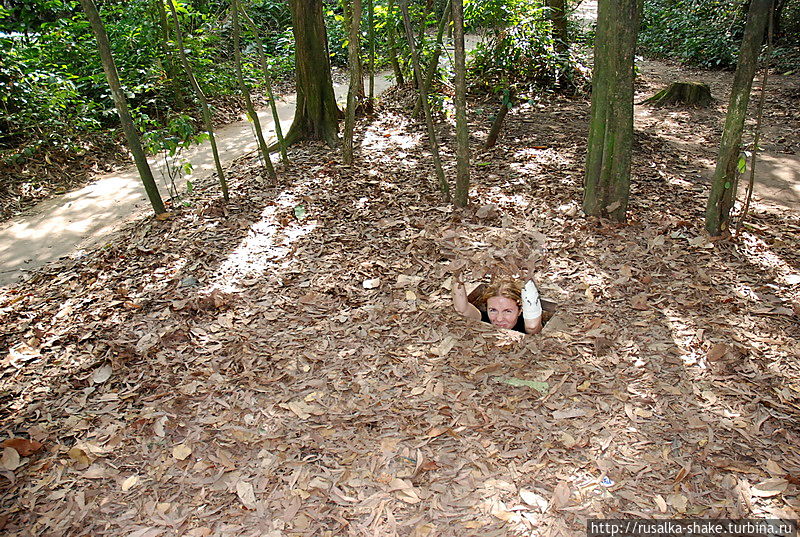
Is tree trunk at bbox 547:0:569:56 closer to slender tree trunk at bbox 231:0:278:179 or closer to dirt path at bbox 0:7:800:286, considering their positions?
dirt path at bbox 0:7:800:286

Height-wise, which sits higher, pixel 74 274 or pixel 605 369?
pixel 74 274

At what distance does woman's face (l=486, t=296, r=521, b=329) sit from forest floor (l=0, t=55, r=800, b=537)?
0.23 m

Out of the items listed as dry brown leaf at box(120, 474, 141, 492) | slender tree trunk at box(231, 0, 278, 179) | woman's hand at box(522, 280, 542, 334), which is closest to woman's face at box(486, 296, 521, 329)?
woman's hand at box(522, 280, 542, 334)

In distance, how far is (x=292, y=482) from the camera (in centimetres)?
270

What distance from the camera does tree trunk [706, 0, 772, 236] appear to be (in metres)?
3.87

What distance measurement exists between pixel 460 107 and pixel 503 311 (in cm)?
213

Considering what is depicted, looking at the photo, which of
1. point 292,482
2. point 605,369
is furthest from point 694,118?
point 292,482

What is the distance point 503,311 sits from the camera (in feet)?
12.5

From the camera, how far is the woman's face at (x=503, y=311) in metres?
3.81

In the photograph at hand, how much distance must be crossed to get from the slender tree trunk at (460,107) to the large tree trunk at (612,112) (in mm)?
1184

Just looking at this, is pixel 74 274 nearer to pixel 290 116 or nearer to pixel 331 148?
pixel 331 148

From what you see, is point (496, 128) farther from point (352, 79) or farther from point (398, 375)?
point (398, 375)

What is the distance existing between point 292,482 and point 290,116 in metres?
8.24

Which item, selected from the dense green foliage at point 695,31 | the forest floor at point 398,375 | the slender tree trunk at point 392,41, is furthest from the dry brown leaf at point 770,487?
the dense green foliage at point 695,31
